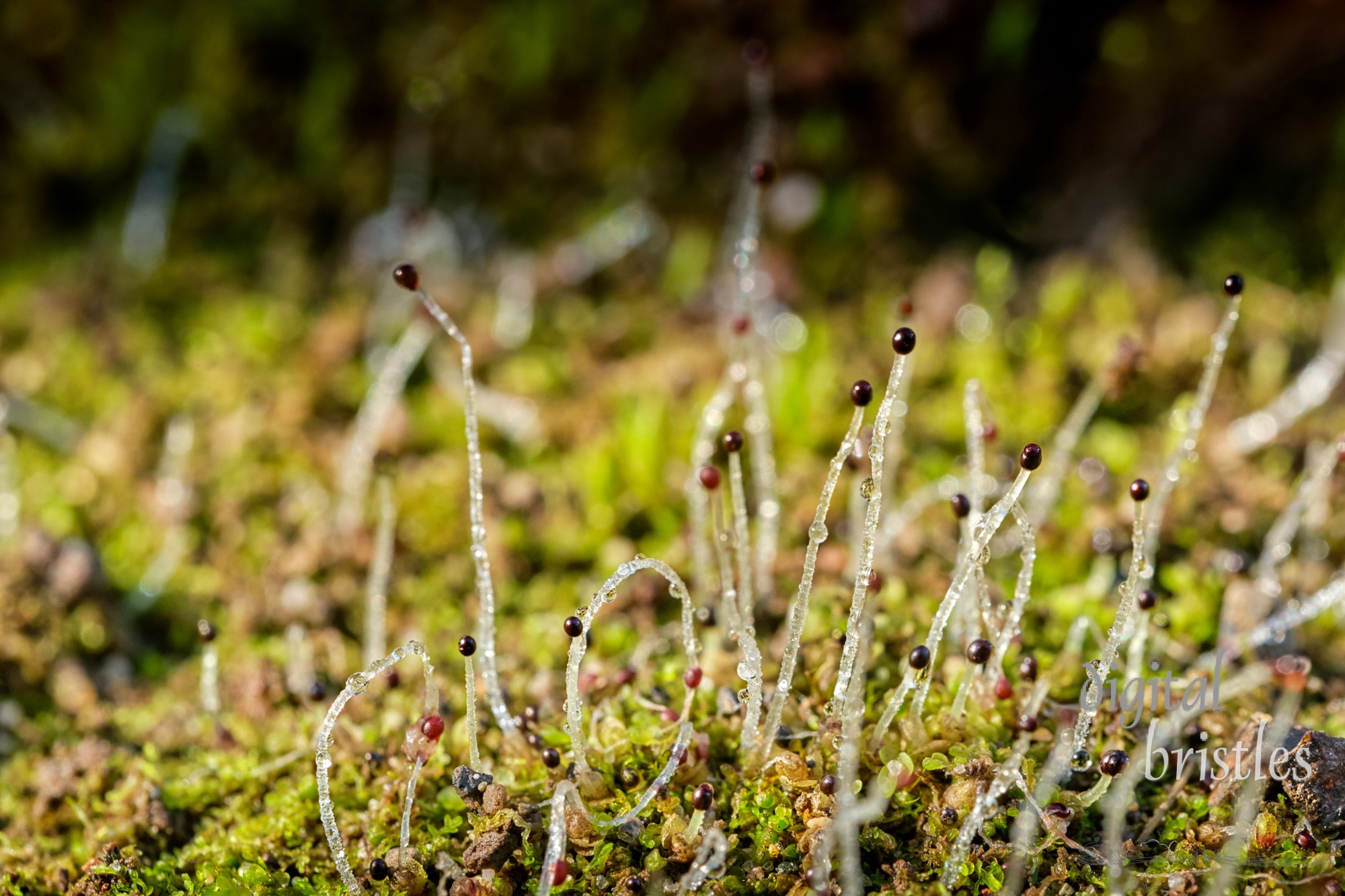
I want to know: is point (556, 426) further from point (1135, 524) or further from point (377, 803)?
point (1135, 524)

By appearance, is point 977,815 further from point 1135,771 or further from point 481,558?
point 481,558

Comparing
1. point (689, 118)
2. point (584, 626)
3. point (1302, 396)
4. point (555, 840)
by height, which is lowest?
point (555, 840)

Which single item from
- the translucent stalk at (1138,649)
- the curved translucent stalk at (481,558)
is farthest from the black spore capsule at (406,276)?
the translucent stalk at (1138,649)

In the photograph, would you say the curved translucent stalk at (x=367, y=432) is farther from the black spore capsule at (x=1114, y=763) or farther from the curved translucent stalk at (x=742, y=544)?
the black spore capsule at (x=1114, y=763)

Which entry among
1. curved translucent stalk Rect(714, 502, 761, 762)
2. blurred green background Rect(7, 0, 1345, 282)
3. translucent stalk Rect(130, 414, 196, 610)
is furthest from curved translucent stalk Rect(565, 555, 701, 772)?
blurred green background Rect(7, 0, 1345, 282)

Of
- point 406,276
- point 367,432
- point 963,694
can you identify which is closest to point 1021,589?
point 963,694

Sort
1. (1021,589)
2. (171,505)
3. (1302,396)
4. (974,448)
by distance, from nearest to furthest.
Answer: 1. (1021,589)
2. (974,448)
3. (171,505)
4. (1302,396)
